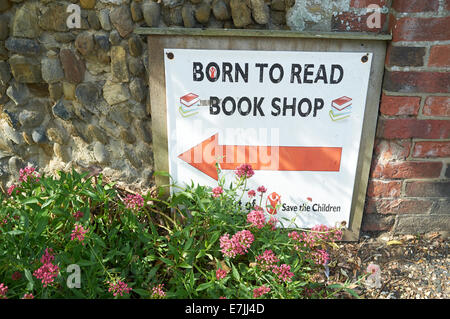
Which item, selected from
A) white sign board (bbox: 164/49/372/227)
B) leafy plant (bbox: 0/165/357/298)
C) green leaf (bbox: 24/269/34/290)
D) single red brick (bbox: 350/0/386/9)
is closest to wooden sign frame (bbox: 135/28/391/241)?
white sign board (bbox: 164/49/372/227)

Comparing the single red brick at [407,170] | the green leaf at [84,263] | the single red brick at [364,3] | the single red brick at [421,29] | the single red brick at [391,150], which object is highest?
the single red brick at [364,3]

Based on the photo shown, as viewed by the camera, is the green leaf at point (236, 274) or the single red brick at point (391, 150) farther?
the single red brick at point (391, 150)

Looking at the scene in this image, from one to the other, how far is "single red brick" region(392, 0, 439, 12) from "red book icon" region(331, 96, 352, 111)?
46 cm

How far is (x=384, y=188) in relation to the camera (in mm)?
2281

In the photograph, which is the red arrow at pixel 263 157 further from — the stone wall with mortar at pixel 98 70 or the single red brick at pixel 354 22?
the single red brick at pixel 354 22

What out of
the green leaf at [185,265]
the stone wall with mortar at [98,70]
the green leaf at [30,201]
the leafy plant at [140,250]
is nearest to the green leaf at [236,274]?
the leafy plant at [140,250]

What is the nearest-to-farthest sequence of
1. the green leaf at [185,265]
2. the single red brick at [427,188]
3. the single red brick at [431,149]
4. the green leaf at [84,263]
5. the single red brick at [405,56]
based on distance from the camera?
the green leaf at [84,263] → the green leaf at [185,265] → the single red brick at [405,56] → the single red brick at [431,149] → the single red brick at [427,188]

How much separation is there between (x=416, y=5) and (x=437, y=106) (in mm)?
513

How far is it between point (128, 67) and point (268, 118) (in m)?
0.76

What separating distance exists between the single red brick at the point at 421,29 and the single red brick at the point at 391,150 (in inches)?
20.8

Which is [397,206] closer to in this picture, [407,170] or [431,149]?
[407,170]

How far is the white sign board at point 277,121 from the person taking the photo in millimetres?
2051
